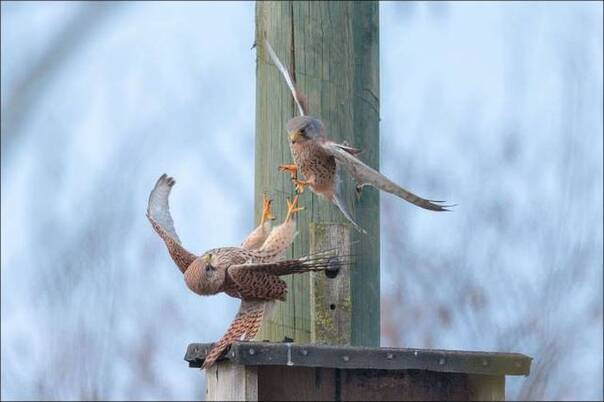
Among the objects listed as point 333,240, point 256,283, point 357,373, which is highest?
point 333,240

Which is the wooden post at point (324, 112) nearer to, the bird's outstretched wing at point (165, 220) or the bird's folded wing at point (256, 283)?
the bird's folded wing at point (256, 283)

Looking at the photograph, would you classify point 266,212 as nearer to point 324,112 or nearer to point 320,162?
point 320,162

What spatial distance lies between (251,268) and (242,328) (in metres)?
0.22

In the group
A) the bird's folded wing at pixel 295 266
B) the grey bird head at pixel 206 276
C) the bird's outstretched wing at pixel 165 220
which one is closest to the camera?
the bird's folded wing at pixel 295 266

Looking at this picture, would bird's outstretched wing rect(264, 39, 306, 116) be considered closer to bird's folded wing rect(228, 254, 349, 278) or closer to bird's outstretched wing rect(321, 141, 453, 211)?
bird's outstretched wing rect(321, 141, 453, 211)

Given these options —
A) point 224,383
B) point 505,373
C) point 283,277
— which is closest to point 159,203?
point 283,277

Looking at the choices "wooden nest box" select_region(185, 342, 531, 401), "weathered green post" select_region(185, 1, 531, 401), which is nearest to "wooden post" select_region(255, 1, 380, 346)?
"weathered green post" select_region(185, 1, 531, 401)

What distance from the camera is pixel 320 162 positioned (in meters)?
5.40

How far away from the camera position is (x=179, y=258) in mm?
5590

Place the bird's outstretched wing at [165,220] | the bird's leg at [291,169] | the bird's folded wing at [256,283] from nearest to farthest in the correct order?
the bird's folded wing at [256,283], the bird's leg at [291,169], the bird's outstretched wing at [165,220]

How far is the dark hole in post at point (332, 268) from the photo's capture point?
16.9ft

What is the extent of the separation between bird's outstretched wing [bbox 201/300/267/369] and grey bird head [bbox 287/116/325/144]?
589 mm

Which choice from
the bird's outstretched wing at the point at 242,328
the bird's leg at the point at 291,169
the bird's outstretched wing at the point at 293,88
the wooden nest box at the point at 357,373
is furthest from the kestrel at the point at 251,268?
the bird's outstretched wing at the point at 293,88

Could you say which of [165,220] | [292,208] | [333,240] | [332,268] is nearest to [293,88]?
[292,208]
